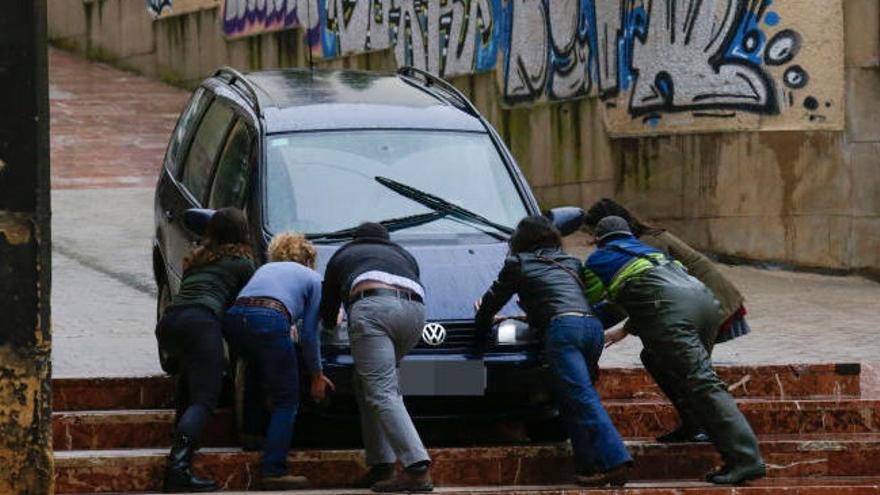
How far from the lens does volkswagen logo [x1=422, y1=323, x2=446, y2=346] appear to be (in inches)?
398

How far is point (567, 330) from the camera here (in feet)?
32.9

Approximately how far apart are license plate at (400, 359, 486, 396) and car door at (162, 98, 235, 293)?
1.95 meters

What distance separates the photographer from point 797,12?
16.5 meters

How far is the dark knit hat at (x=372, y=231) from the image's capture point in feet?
33.5

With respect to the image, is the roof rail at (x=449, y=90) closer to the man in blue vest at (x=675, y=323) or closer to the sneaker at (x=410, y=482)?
the man in blue vest at (x=675, y=323)

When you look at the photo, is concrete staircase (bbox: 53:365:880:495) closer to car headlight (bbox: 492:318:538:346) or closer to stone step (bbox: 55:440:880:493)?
stone step (bbox: 55:440:880:493)

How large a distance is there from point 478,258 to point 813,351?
330cm

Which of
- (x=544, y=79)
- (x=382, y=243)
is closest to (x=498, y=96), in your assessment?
(x=544, y=79)

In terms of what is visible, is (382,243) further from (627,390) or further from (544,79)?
(544,79)

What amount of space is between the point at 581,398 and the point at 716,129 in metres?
7.45

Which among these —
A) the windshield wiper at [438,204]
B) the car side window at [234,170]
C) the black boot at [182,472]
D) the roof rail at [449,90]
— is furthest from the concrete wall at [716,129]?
the black boot at [182,472]

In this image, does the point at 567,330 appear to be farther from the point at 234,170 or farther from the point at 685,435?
the point at 234,170

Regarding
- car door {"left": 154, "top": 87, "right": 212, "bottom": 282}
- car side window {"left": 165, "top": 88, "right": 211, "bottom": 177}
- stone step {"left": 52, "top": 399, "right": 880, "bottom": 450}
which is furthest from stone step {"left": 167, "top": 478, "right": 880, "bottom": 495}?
car side window {"left": 165, "top": 88, "right": 211, "bottom": 177}

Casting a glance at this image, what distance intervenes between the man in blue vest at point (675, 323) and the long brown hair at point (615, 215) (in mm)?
100
